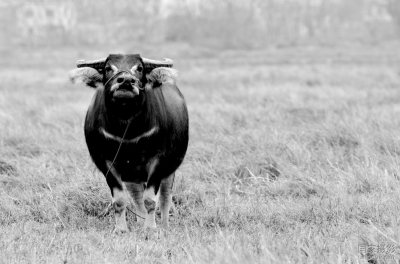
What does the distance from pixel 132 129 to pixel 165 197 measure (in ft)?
2.50

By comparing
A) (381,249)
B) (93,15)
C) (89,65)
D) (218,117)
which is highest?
(89,65)

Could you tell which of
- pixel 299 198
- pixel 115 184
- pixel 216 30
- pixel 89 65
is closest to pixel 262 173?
pixel 299 198

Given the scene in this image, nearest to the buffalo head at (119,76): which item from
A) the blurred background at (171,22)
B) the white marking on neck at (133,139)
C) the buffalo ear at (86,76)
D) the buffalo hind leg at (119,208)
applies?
the buffalo ear at (86,76)

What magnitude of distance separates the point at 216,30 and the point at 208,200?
152ft

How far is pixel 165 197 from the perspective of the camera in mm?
5020

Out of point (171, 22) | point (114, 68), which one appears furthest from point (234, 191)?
point (171, 22)

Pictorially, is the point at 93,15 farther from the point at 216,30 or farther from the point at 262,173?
the point at 262,173

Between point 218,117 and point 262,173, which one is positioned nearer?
point 262,173

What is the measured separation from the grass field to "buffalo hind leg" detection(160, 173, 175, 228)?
11cm

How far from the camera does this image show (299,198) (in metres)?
5.09

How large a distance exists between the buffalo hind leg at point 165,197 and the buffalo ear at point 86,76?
1.03 metres

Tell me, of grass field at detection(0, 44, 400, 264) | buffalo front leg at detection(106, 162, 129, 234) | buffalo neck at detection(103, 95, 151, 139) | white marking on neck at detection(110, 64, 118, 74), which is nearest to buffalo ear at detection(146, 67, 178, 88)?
buffalo neck at detection(103, 95, 151, 139)

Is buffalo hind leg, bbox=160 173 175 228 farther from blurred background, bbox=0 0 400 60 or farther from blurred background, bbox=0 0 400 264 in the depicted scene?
blurred background, bbox=0 0 400 60

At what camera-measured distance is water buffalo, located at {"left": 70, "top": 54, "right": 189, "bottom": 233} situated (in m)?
4.52
